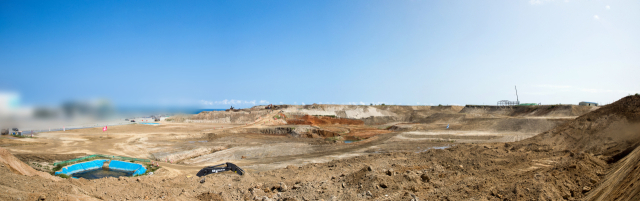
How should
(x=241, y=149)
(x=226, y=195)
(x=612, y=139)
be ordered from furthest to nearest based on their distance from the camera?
(x=241, y=149) < (x=612, y=139) < (x=226, y=195)

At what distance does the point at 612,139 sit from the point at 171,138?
139 feet

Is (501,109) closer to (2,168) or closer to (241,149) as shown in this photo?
(241,149)

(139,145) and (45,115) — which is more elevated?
(45,115)

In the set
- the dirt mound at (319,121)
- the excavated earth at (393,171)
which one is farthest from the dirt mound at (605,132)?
the dirt mound at (319,121)

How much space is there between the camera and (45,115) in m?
21.5

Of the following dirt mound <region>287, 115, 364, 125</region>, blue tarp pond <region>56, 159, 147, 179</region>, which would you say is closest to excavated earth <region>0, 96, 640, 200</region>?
blue tarp pond <region>56, 159, 147, 179</region>

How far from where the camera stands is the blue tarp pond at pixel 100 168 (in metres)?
19.7

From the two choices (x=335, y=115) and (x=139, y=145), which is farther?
(x=335, y=115)

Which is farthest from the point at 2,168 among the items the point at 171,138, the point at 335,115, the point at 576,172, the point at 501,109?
the point at 501,109

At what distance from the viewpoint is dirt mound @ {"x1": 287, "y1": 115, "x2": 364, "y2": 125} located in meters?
63.2

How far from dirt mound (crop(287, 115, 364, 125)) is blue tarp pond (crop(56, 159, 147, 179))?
A: 139ft

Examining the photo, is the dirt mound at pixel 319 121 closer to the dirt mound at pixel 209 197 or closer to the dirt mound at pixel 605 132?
the dirt mound at pixel 605 132

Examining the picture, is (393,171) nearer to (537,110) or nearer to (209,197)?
(209,197)

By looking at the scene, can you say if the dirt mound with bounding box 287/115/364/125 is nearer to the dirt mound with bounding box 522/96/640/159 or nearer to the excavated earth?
the excavated earth
